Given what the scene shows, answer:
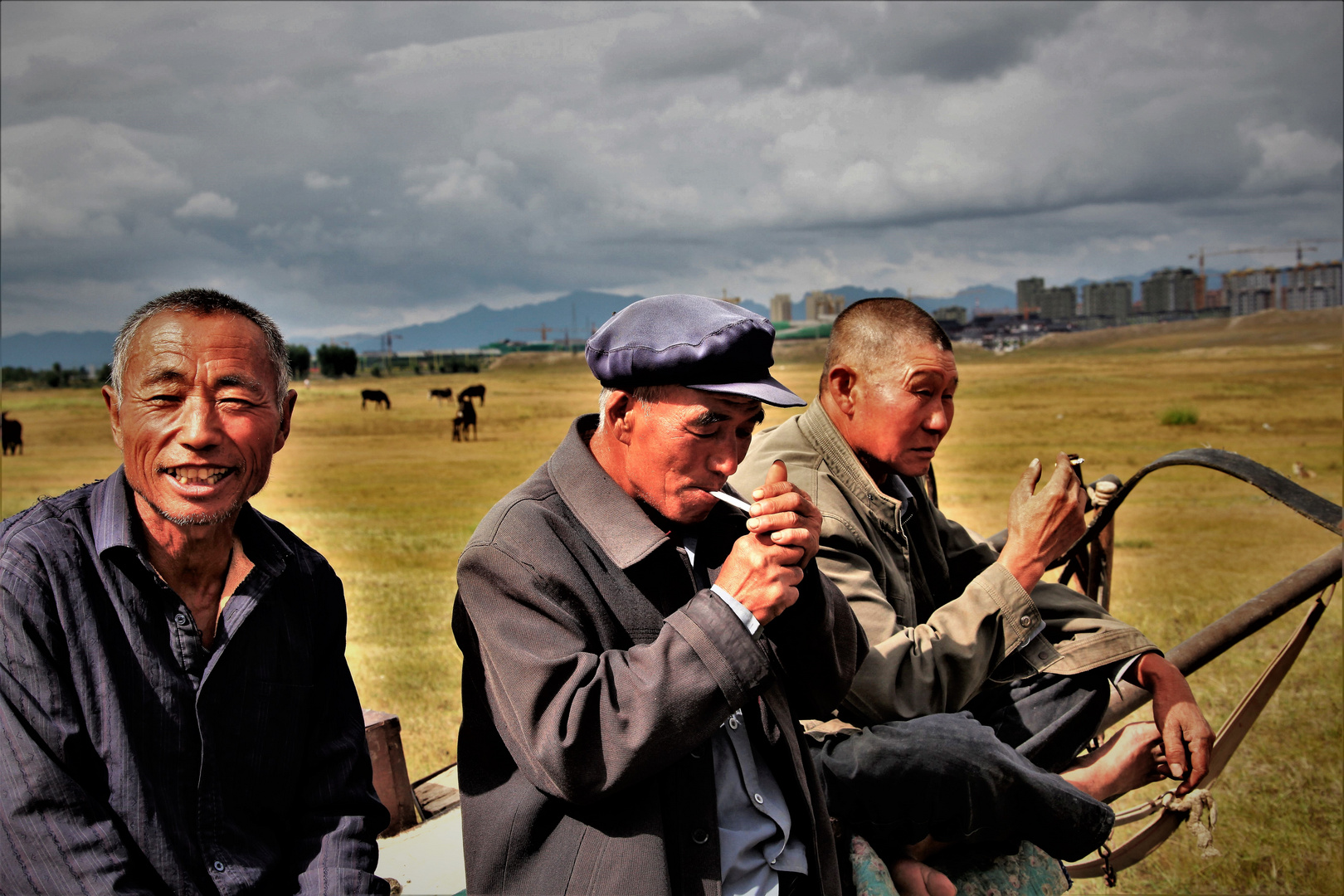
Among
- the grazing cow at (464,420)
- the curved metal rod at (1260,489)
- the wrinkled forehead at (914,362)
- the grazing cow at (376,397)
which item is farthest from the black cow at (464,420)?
the curved metal rod at (1260,489)

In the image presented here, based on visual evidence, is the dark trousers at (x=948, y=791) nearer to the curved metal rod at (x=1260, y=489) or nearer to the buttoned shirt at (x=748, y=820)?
the buttoned shirt at (x=748, y=820)

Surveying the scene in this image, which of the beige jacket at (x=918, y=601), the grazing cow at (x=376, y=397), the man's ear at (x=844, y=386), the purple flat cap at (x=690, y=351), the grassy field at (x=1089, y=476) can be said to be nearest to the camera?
the purple flat cap at (x=690, y=351)

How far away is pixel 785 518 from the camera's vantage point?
5.36ft

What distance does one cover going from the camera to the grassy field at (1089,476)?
13.8 ft

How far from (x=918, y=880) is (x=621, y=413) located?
1.33 metres

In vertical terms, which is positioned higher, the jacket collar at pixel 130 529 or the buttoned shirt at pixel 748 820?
the jacket collar at pixel 130 529

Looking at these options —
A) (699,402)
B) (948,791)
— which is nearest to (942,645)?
(948,791)

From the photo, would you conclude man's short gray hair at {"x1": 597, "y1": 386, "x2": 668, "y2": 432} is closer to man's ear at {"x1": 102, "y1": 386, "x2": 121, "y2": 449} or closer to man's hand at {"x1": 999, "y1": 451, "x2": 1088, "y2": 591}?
man's ear at {"x1": 102, "y1": 386, "x2": 121, "y2": 449}

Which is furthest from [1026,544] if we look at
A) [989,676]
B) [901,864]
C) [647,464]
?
[647,464]

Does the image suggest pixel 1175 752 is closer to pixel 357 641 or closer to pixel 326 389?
pixel 357 641

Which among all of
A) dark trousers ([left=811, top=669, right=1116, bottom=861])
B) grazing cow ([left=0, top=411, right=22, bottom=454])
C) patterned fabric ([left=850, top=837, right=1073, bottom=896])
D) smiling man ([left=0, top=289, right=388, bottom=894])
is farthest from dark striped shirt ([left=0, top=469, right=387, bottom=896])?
grazing cow ([left=0, top=411, right=22, bottom=454])

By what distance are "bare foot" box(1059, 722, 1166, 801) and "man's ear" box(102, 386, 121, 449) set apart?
2474 mm

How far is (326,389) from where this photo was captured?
47312 millimetres

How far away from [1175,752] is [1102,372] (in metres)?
44.1
